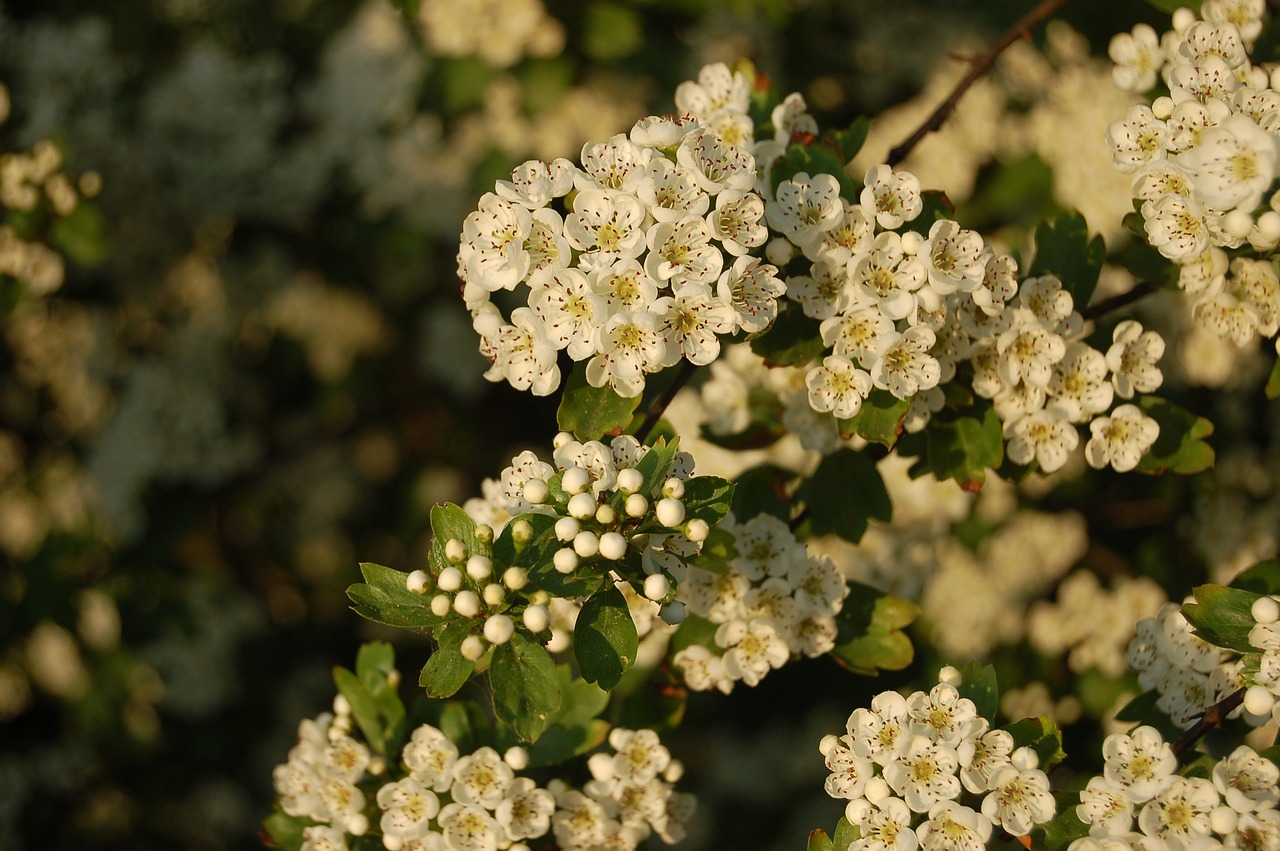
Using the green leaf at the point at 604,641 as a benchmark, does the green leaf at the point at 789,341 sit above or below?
above

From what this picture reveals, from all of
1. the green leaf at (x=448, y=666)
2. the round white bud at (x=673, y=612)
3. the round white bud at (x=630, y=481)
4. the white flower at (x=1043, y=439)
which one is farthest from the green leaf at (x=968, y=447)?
the green leaf at (x=448, y=666)

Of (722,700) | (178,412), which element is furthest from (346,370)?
(722,700)

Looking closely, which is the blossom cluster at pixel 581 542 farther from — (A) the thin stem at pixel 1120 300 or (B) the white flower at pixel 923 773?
(A) the thin stem at pixel 1120 300

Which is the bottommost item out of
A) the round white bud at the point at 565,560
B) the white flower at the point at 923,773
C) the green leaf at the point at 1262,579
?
the green leaf at the point at 1262,579

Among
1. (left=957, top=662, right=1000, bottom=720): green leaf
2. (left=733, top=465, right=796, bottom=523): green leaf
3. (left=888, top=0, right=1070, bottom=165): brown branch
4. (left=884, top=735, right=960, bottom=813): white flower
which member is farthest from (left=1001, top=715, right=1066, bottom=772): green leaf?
(left=888, top=0, right=1070, bottom=165): brown branch

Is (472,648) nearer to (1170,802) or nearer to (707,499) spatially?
(707,499)

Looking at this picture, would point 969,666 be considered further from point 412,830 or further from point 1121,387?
point 412,830
